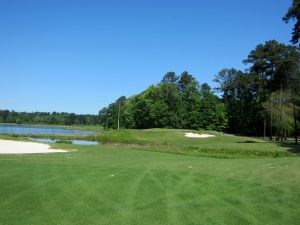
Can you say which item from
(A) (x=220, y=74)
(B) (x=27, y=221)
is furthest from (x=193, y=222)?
(A) (x=220, y=74)

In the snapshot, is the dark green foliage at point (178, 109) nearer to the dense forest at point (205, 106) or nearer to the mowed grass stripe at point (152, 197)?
the dense forest at point (205, 106)

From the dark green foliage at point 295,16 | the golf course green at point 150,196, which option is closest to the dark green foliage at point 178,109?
the dark green foliage at point 295,16

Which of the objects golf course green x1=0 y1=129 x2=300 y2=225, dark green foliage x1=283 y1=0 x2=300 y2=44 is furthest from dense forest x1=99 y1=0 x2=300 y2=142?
golf course green x1=0 y1=129 x2=300 y2=225

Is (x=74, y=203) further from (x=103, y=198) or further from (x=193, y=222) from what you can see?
(x=193, y=222)

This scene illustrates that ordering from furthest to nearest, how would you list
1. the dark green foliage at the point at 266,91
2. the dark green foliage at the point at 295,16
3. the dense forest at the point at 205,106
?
the dense forest at the point at 205,106 < the dark green foliage at the point at 266,91 < the dark green foliage at the point at 295,16

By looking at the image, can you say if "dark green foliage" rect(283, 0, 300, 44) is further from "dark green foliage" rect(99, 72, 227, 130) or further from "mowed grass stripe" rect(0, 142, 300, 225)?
"dark green foliage" rect(99, 72, 227, 130)

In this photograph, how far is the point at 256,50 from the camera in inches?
2291

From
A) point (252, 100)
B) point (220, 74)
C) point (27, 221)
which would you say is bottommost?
point (27, 221)

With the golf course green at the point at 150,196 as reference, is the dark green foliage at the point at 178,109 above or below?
above

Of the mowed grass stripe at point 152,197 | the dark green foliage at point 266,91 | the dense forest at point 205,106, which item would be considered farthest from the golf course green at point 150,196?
the dense forest at point 205,106

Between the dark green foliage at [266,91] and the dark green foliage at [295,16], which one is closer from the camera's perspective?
the dark green foliage at [295,16]

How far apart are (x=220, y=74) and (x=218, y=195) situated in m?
96.5

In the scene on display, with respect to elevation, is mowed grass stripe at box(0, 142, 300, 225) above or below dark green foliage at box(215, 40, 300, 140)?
below

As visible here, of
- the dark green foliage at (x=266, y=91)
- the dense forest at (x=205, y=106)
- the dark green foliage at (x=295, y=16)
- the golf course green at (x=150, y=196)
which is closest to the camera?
the golf course green at (x=150, y=196)
